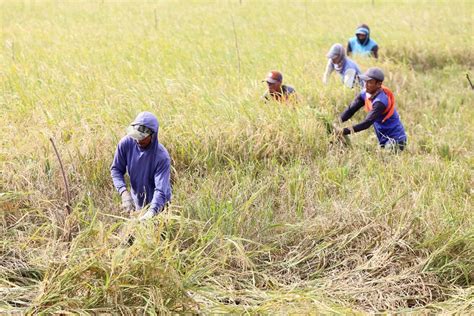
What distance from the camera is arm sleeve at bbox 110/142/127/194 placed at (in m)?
3.96

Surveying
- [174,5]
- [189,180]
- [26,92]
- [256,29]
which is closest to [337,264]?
[189,180]

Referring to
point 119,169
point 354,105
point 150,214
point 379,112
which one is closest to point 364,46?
point 354,105

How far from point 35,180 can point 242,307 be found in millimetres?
1913

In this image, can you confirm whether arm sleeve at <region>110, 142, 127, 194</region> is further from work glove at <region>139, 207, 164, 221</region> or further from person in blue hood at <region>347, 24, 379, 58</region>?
person in blue hood at <region>347, 24, 379, 58</region>

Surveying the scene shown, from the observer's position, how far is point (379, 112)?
17.4 ft

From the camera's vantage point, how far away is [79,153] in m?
4.52

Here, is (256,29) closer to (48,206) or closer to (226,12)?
(226,12)

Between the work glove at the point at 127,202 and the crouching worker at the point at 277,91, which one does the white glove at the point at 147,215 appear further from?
the crouching worker at the point at 277,91

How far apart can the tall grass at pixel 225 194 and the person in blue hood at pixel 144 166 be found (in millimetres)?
177

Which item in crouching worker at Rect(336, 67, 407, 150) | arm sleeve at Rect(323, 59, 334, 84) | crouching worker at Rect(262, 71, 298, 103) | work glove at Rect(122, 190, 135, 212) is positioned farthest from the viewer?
arm sleeve at Rect(323, 59, 334, 84)

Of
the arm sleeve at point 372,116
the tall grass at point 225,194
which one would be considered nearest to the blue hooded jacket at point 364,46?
the tall grass at point 225,194

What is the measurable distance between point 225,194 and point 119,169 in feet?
2.71

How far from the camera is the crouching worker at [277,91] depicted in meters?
5.62

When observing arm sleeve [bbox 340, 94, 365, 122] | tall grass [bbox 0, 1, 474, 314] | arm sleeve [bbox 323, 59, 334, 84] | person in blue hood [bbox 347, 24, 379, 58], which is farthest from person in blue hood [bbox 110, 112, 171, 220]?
person in blue hood [bbox 347, 24, 379, 58]
